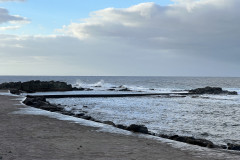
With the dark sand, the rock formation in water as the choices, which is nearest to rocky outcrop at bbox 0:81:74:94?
the rock formation in water

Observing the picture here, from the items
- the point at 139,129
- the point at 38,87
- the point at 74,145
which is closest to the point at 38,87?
the point at 38,87

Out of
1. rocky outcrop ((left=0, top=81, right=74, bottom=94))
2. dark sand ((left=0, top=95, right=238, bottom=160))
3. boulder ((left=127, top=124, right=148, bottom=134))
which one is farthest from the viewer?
rocky outcrop ((left=0, top=81, right=74, bottom=94))

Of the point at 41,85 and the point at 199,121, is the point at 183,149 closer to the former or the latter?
the point at 199,121

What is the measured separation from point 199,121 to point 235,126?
8.95 ft

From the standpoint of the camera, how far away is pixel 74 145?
924cm

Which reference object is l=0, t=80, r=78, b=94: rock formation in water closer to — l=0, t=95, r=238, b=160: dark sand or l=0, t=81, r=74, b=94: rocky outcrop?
l=0, t=81, r=74, b=94: rocky outcrop

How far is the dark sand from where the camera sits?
25.9 feet

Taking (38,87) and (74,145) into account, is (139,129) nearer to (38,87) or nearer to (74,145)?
(74,145)

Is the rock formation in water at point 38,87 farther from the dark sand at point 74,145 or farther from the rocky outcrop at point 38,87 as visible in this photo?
the dark sand at point 74,145

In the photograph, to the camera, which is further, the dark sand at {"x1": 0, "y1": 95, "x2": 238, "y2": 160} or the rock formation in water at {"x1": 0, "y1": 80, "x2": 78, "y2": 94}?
the rock formation in water at {"x1": 0, "y1": 80, "x2": 78, "y2": 94}

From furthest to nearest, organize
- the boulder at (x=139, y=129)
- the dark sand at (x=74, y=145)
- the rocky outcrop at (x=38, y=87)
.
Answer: the rocky outcrop at (x=38, y=87), the boulder at (x=139, y=129), the dark sand at (x=74, y=145)

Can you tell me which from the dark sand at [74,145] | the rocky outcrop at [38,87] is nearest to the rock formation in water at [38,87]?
the rocky outcrop at [38,87]

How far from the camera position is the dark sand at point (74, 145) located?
7.90 meters

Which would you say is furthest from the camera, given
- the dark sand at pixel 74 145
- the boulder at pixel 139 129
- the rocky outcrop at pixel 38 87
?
the rocky outcrop at pixel 38 87
